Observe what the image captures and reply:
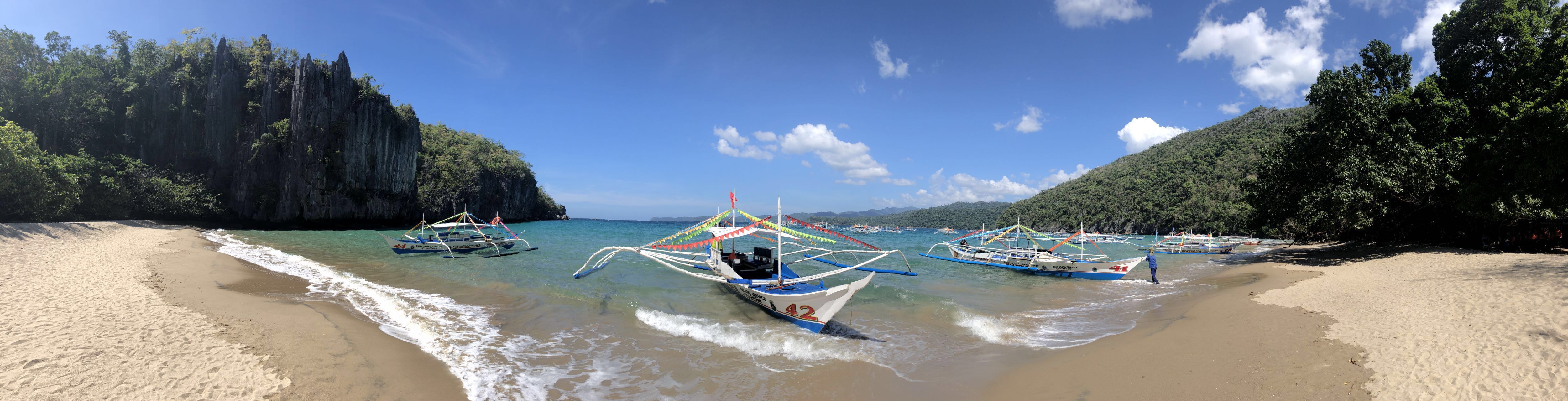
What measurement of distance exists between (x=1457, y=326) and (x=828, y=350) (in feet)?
28.8

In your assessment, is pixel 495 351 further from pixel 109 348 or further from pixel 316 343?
pixel 109 348

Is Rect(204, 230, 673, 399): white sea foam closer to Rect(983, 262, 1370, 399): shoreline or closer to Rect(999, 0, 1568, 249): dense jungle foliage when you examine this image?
Rect(983, 262, 1370, 399): shoreline

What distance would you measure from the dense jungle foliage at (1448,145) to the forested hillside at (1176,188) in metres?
39.0

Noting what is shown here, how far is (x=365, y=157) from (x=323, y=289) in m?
46.8

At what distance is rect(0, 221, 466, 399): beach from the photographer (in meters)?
4.72

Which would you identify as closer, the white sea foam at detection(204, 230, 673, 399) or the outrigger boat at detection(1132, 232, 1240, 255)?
the white sea foam at detection(204, 230, 673, 399)

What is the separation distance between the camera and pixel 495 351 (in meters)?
7.64

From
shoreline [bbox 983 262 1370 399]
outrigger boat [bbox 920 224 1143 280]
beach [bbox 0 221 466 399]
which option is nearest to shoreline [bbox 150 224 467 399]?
beach [bbox 0 221 466 399]

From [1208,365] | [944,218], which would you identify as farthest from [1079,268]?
[944,218]

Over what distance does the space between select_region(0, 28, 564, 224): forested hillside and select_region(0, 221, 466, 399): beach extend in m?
27.6

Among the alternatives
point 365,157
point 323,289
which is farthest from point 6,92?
point 323,289

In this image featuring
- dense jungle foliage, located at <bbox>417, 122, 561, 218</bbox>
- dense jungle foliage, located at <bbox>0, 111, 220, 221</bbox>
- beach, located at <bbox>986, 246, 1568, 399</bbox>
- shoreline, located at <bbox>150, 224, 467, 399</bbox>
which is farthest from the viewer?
dense jungle foliage, located at <bbox>417, 122, 561, 218</bbox>

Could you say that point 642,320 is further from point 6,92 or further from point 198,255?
point 6,92

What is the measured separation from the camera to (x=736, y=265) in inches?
518
